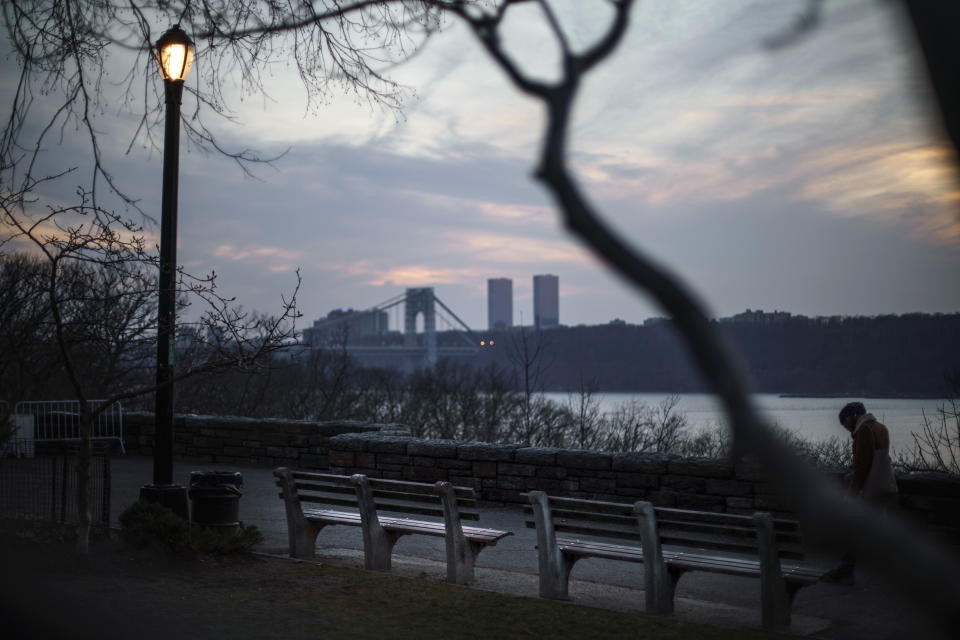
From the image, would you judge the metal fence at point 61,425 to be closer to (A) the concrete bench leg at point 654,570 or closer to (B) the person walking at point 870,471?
(A) the concrete bench leg at point 654,570

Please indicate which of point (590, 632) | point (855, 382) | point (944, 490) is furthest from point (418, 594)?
point (855, 382)

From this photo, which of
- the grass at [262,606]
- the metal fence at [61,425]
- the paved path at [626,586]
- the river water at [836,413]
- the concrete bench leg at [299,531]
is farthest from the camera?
the river water at [836,413]

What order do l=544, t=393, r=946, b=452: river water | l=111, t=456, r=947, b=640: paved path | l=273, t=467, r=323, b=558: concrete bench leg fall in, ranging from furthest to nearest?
l=544, t=393, r=946, b=452: river water < l=273, t=467, r=323, b=558: concrete bench leg < l=111, t=456, r=947, b=640: paved path

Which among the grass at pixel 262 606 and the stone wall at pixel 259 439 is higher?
the stone wall at pixel 259 439

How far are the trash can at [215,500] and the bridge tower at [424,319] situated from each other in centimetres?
3939

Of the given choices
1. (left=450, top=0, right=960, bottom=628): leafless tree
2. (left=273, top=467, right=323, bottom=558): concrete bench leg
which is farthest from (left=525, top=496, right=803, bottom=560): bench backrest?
(left=450, top=0, right=960, bottom=628): leafless tree

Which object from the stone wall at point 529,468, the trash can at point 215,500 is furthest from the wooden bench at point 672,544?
the trash can at point 215,500

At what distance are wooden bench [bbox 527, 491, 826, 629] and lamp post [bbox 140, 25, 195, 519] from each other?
3.10 meters

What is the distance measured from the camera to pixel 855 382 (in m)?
17.1

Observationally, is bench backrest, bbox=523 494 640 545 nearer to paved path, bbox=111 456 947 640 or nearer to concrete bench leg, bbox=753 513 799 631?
paved path, bbox=111 456 947 640

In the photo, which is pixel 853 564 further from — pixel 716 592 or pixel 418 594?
pixel 418 594

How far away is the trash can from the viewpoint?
7.00 meters

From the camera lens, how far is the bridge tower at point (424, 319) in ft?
156

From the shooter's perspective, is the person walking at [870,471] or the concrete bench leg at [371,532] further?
the concrete bench leg at [371,532]
